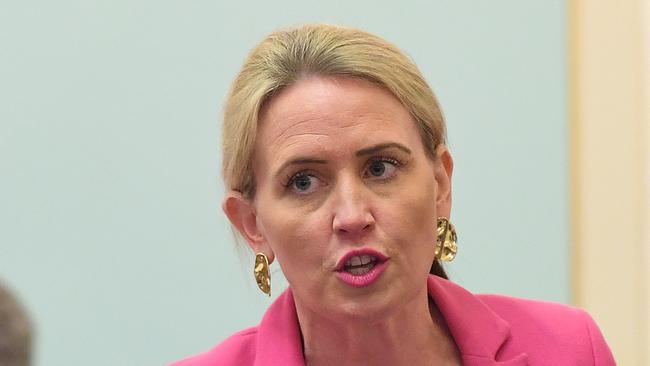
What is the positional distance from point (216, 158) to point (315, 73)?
968mm

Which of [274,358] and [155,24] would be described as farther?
[155,24]

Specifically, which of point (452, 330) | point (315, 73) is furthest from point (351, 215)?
point (452, 330)

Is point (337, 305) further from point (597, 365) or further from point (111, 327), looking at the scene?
point (111, 327)

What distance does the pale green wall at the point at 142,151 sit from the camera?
2795mm

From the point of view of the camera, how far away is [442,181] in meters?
2.04

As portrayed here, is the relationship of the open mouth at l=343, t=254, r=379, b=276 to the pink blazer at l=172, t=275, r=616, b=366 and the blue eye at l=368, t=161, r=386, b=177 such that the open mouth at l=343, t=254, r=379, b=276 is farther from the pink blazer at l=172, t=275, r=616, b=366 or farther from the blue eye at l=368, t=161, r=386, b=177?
the pink blazer at l=172, t=275, r=616, b=366

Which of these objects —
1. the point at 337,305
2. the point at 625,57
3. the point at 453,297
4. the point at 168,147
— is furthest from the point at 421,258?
the point at 625,57

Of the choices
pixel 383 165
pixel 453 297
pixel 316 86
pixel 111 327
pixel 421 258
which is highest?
pixel 316 86

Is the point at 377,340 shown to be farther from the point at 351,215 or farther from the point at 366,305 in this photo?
the point at 351,215

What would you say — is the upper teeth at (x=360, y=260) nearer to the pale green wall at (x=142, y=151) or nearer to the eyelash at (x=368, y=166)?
the eyelash at (x=368, y=166)

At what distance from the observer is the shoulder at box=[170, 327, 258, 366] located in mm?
2123

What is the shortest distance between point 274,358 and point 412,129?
445 mm

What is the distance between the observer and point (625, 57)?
3.02 metres

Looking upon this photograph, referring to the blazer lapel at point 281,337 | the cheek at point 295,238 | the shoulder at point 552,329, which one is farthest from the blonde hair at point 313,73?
the shoulder at point 552,329
